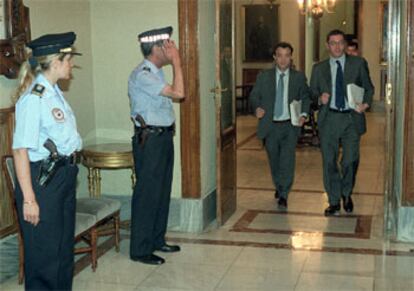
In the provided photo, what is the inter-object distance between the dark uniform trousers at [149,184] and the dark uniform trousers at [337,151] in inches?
71.4

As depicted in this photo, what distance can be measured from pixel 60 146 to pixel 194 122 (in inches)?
84.5

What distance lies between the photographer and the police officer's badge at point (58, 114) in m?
3.50

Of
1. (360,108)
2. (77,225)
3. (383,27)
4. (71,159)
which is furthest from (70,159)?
(383,27)

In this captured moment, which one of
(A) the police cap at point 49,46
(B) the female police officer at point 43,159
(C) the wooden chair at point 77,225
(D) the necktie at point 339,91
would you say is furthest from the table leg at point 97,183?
(D) the necktie at point 339,91

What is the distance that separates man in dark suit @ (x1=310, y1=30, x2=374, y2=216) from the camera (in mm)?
6102

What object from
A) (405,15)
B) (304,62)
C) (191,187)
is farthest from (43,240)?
(304,62)

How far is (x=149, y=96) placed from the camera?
4.79 m

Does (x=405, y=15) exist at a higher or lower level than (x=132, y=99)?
higher

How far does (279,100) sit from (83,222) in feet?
8.92

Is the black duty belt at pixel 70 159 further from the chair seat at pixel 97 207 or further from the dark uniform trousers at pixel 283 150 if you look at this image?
the dark uniform trousers at pixel 283 150

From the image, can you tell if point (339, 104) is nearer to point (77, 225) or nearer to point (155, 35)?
point (155, 35)

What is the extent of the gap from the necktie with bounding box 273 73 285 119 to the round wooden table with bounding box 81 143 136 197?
5.32 ft

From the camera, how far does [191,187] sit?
5688mm

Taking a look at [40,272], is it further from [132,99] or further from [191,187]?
[191,187]
